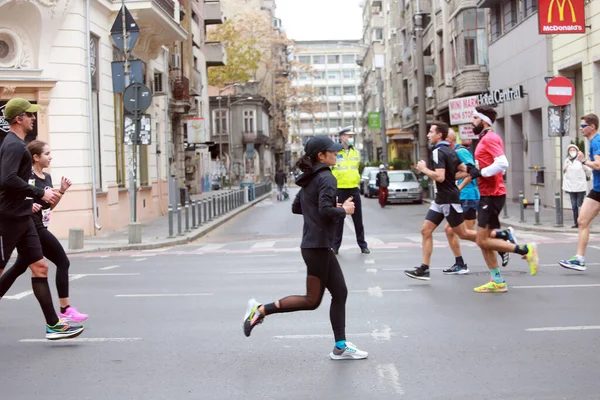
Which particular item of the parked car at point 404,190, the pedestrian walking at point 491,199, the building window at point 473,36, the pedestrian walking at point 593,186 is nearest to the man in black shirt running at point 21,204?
the pedestrian walking at point 491,199

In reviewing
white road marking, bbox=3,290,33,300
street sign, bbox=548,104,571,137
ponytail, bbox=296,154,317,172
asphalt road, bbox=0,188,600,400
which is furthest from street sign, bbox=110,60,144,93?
ponytail, bbox=296,154,317,172

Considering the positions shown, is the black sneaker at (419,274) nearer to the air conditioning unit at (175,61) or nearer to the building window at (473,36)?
the building window at (473,36)

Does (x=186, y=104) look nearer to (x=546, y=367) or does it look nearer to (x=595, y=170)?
(x=595, y=170)

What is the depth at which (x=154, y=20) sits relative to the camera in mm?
26625

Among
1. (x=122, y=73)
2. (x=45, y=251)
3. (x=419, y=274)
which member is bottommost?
(x=419, y=274)

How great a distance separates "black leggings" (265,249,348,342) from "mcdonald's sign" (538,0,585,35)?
680 inches

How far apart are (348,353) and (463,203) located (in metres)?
5.66

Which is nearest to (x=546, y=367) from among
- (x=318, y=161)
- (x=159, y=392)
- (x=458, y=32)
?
(x=318, y=161)

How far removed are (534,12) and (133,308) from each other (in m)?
21.6

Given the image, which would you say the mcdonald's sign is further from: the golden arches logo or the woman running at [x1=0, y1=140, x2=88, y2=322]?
the woman running at [x1=0, y1=140, x2=88, y2=322]

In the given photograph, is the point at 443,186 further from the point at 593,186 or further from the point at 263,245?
the point at 263,245

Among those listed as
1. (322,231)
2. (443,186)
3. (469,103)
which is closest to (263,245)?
(443,186)

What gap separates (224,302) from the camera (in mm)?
9375

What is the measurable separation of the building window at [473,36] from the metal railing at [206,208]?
37.4 ft
